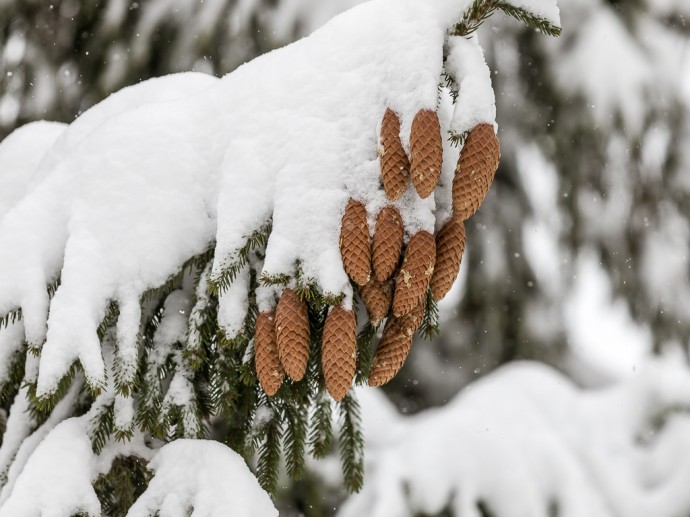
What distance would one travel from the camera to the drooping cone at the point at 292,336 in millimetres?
971

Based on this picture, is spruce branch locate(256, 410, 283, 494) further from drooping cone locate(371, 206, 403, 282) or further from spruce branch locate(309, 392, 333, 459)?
drooping cone locate(371, 206, 403, 282)

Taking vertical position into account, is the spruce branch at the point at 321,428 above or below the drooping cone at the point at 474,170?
below

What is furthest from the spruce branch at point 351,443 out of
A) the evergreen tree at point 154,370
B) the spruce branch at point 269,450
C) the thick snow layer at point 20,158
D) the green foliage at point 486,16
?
the thick snow layer at point 20,158

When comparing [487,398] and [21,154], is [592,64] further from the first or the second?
[21,154]

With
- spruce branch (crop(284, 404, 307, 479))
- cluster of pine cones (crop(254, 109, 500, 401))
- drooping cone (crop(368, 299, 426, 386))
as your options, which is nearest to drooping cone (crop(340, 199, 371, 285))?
cluster of pine cones (crop(254, 109, 500, 401))

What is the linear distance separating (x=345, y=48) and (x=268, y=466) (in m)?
0.73

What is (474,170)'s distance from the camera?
925mm

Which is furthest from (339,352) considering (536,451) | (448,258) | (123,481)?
(536,451)

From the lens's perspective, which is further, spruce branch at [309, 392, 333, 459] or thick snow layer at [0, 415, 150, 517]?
spruce branch at [309, 392, 333, 459]

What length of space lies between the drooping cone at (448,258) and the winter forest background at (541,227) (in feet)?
5.41

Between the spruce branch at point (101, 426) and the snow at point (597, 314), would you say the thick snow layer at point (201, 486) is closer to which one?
the spruce branch at point (101, 426)

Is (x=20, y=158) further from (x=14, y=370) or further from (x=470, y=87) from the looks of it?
(x=470, y=87)

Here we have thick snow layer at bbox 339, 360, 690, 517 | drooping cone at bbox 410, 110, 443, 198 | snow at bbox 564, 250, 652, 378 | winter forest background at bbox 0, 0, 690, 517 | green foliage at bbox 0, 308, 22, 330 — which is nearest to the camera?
drooping cone at bbox 410, 110, 443, 198

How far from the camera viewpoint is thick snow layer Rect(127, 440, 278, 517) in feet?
3.63
